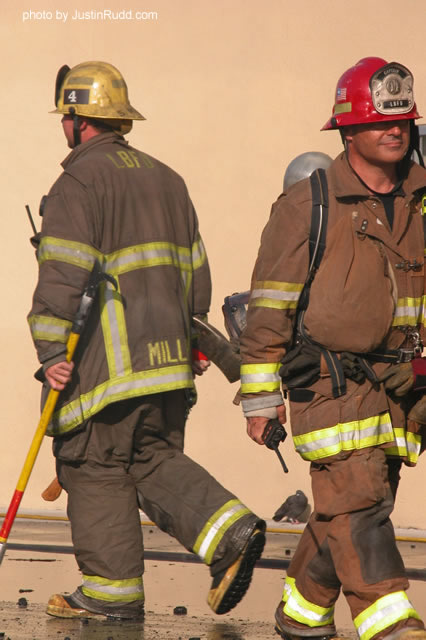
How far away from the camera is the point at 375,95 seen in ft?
16.5

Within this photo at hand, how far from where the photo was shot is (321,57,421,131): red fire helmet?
5.03 metres

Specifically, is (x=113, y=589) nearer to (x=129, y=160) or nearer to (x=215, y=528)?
(x=215, y=528)

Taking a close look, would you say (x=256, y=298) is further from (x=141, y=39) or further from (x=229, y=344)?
(x=141, y=39)

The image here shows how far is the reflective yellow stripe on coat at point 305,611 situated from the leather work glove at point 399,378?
34.3 inches

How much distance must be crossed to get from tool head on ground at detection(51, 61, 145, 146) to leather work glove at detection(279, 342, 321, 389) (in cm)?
154

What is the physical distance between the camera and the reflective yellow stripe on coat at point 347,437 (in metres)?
4.90

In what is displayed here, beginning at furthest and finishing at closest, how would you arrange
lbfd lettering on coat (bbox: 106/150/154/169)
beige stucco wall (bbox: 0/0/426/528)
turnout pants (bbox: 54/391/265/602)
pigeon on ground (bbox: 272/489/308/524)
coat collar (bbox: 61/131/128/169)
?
beige stucco wall (bbox: 0/0/426/528) → pigeon on ground (bbox: 272/489/308/524) → coat collar (bbox: 61/131/128/169) → lbfd lettering on coat (bbox: 106/150/154/169) → turnout pants (bbox: 54/391/265/602)

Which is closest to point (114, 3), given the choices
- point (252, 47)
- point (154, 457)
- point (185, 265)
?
point (252, 47)

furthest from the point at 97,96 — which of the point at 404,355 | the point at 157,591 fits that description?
the point at 157,591

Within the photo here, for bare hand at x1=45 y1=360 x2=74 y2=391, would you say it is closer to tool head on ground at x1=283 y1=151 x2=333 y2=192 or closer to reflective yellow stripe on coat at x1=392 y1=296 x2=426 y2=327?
reflective yellow stripe on coat at x1=392 y1=296 x2=426 y2=327

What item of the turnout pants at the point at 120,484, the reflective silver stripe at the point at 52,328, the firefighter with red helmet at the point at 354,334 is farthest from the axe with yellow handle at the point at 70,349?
the firefighter with red helmet at the point at 354,334

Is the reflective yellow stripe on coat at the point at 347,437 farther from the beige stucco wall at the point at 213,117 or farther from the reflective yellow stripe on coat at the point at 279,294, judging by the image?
the beige stucco wall at the point at 213,117

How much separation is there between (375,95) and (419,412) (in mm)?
1117

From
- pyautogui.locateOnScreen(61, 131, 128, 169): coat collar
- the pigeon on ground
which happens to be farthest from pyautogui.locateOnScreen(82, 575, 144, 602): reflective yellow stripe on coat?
the pigeon on ground
